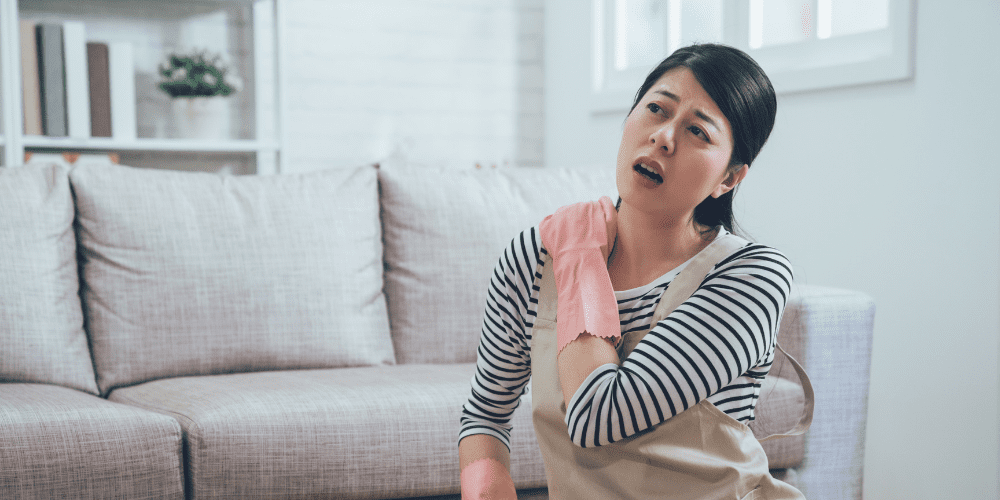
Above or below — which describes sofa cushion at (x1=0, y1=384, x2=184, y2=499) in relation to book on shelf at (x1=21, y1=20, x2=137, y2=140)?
below

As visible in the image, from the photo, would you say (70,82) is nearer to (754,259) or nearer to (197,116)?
(197,116)

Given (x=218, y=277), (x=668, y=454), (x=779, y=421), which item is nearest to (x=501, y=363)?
(x=668, y=454)

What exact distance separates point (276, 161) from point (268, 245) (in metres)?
1.15

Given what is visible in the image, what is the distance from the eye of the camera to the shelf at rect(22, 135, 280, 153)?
8.19 feet

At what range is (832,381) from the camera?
166cm

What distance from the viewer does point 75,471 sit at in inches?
50.8

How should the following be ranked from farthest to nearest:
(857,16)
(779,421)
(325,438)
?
(857,16) → (779,421) → (325,438)

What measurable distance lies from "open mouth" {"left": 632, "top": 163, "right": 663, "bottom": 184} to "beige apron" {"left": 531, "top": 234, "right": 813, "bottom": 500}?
0.10 metres

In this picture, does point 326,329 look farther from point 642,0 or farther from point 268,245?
point 642,0

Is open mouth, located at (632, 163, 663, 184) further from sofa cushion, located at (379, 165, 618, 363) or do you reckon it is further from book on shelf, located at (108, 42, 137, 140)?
book on shelf, located at (108, 42, 137, 140)

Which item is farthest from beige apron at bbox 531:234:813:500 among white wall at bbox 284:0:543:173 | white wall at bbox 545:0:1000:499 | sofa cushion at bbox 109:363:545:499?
white wall at bbox 284:0:543:173

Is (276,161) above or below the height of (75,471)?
above

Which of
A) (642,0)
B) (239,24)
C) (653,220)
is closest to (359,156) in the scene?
(239,24)

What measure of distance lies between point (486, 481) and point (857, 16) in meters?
1.91
